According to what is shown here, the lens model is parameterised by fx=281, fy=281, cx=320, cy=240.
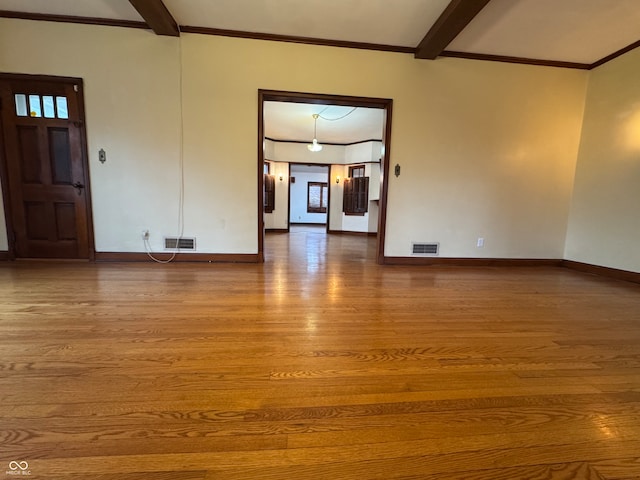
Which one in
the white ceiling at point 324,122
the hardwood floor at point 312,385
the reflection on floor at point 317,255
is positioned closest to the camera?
the hardwood floor at point 312,385

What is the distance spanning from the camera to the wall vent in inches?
159

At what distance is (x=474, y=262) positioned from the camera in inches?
163

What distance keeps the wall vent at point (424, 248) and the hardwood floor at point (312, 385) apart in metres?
1.42

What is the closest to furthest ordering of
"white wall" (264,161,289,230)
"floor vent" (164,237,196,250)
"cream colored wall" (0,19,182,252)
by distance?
"cream colored wall" (0,19,182,252)
"floor vent" (164,237,196,250)
"white wall" (264,161,289,230)

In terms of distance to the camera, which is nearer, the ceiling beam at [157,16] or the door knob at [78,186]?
the ceiling beam at [157,16]

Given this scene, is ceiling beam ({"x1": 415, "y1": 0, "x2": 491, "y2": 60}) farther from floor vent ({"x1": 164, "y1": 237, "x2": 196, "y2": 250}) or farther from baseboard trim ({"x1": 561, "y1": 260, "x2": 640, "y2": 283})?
floor vent ({"x1": 164, "y1": 237, "x2": 196, "y2": 250})

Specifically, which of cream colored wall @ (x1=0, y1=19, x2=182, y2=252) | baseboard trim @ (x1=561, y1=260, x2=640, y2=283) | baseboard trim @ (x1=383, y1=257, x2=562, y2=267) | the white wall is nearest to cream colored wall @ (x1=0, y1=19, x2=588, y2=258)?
cream colored wall @ (x1=0, y1=19, x2=182, y2=252)

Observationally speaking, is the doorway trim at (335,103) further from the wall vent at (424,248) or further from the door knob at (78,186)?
the door knob at (78,186)

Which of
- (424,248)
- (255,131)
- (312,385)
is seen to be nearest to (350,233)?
(424,248)

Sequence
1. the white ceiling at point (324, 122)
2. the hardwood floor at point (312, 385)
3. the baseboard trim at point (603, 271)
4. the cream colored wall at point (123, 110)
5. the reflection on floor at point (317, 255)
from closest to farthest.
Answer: the hardwood floor at point (312, 385), the cream colored wall at point (123, 110), the baseboard trim at point (603, 271), the reflection on floor at point (317, 255), the white ceiling at point (324, 122)

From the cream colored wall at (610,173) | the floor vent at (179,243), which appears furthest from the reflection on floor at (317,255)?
the cream colored wall at (610,173)

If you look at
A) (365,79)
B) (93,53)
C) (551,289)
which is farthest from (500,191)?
(93,53)

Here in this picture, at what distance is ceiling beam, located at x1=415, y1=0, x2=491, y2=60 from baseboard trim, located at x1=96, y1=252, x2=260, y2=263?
11.2ft

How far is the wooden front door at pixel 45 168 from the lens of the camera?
3.36m
